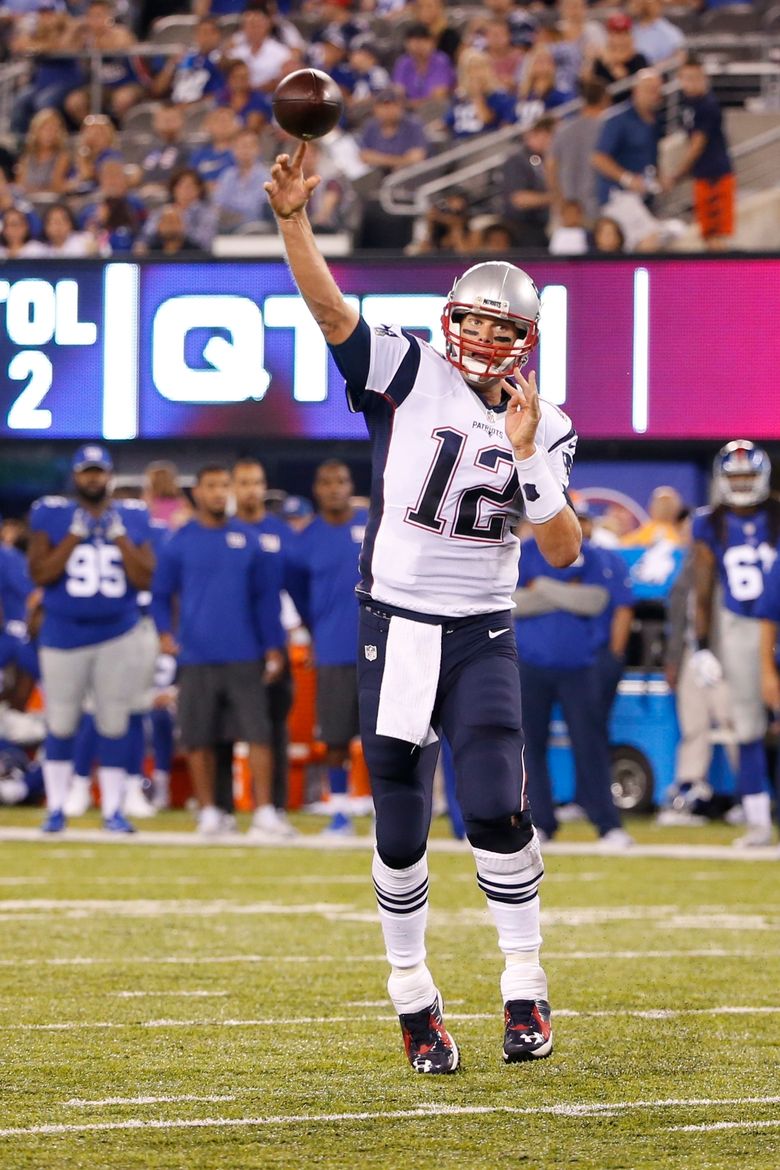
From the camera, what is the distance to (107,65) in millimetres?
18984

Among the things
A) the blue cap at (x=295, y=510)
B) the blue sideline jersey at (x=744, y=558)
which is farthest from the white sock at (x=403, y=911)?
the blue cap at (x=295, y=510)

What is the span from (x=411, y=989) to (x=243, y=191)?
1126cm

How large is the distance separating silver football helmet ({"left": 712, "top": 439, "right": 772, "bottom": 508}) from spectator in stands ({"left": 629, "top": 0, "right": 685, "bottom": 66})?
6208mm

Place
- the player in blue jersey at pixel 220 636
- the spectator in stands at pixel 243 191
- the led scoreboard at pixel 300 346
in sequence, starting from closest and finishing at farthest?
1. the player in blue jersey at pixel 220 636
2. the led scoreboard at pixel 300 346
3. the spectator in stands at pixel 243 191

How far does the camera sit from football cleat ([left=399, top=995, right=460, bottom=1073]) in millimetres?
4547

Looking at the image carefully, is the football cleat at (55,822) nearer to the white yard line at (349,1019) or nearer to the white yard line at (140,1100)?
the white yard line at (349,1019)

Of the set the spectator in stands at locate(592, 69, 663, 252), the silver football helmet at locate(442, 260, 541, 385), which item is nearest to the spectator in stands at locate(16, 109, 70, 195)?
the spectator in stands at locate(592, 69, 663, 252)

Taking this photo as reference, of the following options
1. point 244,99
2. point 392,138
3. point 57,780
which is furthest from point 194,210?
point 57,780

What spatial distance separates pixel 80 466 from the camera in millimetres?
10555

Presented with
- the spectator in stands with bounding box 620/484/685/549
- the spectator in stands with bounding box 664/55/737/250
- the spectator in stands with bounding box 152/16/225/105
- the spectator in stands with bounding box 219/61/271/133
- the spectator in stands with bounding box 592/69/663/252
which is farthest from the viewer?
the spectator in stands with bounding box 152/16/225/105

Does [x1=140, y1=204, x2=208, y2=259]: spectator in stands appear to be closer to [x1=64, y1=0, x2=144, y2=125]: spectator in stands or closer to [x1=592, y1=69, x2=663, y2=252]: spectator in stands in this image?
[x1=592, y1=69, x2=663, y2=252]: spectator in stands

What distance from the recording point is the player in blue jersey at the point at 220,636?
1074 centimetres

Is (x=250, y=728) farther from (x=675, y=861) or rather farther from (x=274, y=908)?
(x=274, y=908)

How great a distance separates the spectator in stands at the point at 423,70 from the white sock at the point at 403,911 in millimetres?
13044
